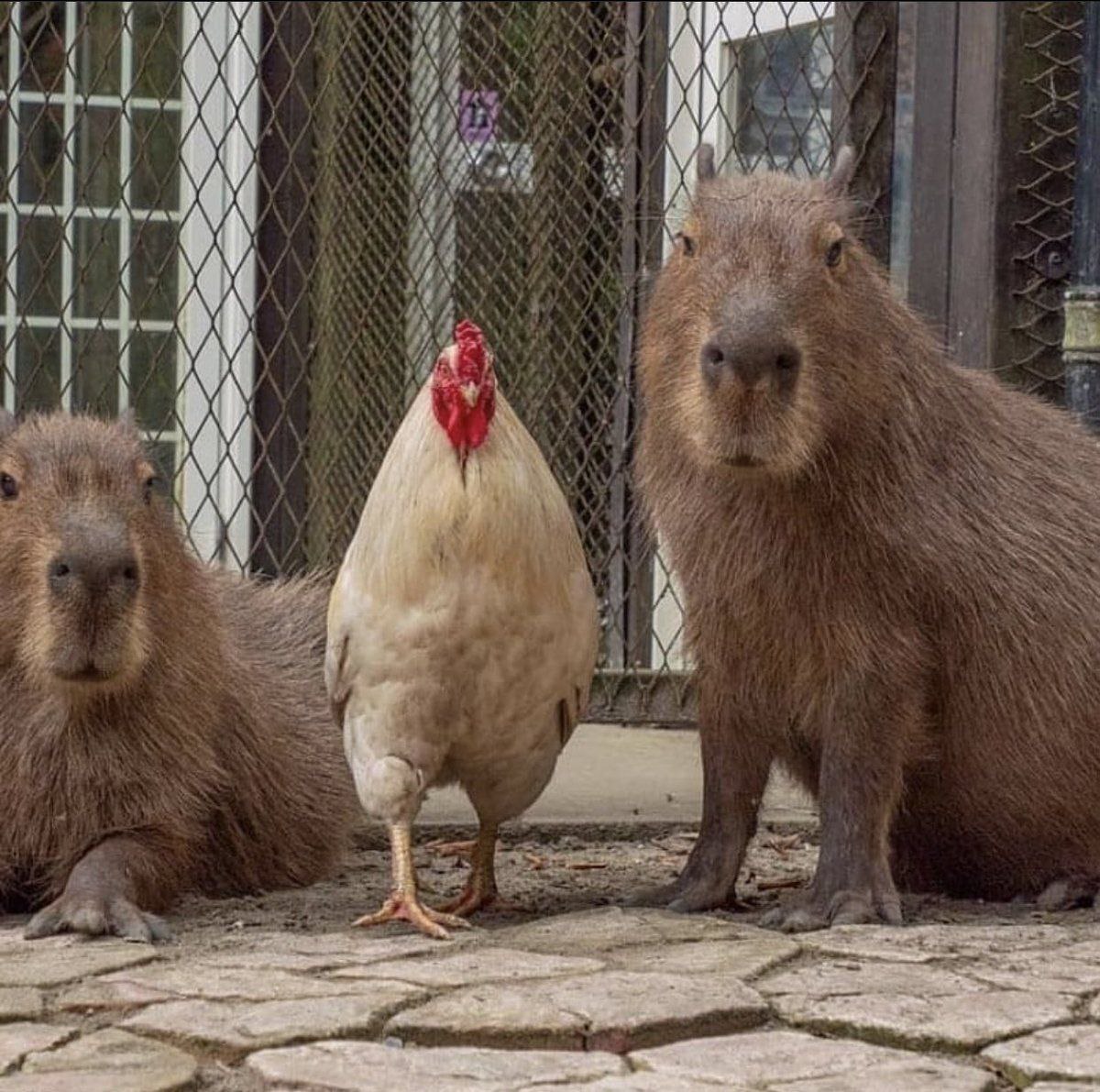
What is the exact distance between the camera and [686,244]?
4.29 metres

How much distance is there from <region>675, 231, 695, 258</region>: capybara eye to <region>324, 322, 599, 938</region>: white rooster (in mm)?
393

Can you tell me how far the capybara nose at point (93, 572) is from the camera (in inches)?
163

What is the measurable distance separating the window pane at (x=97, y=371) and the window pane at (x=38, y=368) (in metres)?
0.07

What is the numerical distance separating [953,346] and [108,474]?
228 centimetres

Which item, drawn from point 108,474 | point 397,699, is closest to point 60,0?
point 108,474

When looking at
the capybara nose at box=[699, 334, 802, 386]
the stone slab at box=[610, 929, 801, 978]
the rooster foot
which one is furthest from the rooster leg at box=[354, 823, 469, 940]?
the capybara nose at box=[699, 334, 802, 386]

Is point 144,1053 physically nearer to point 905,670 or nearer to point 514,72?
point 905,670

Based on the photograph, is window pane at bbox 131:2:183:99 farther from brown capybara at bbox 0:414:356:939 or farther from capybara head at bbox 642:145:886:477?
capybara head at bbox 642:145:886:477

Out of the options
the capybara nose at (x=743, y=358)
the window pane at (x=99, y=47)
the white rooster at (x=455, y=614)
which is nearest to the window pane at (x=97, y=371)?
the window pane at (x=99, y=47)

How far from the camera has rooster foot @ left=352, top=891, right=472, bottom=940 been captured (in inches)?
161

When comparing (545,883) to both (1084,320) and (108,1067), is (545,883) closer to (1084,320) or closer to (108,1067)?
(1084,320)

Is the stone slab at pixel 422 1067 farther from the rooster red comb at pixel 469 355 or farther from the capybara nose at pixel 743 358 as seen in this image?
the rooster red comb at pixel 469 355

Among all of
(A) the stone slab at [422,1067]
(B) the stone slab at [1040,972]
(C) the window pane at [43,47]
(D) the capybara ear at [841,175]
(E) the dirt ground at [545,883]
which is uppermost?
(C) the window pane at [43,47]

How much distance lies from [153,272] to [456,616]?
4.42 metres
